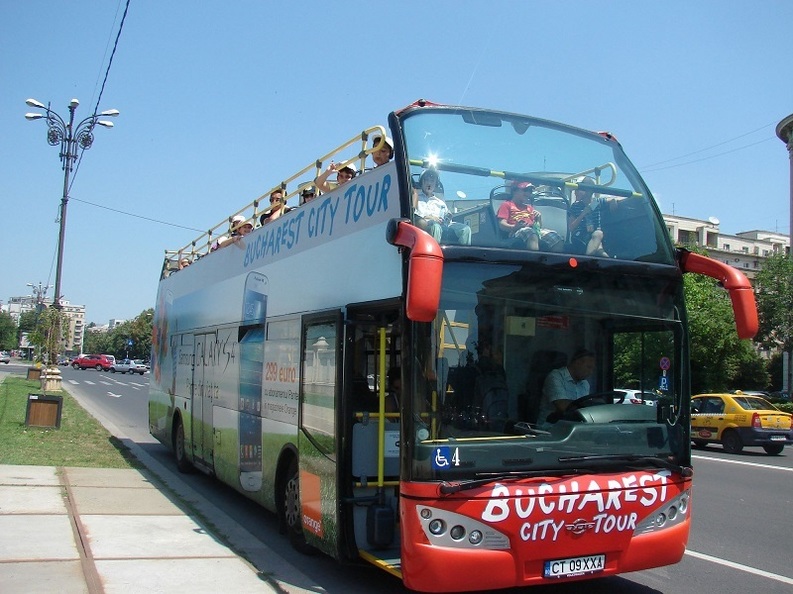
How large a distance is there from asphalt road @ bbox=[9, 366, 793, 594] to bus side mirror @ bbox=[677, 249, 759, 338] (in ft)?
8.04

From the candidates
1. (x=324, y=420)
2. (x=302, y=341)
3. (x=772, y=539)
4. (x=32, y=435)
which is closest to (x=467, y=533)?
(x=324, y=420)

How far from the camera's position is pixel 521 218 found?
5.86 m

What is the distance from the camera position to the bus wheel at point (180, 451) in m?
13.0

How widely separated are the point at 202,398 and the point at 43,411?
7.14m

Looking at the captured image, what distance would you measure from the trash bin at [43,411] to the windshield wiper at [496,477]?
46.3 feet

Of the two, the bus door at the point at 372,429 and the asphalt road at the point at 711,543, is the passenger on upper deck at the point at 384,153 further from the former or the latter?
the asphalt road at the point at 711,543

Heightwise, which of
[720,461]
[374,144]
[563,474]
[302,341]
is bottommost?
[720,461]

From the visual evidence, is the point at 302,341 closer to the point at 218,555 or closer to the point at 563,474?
the point at 218,555

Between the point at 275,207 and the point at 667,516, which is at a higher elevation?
the point at 275,207

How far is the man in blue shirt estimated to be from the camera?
582cm

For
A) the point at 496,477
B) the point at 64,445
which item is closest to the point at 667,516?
the point at 496,477

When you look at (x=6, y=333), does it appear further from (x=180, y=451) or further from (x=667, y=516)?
(x=667, y=516)

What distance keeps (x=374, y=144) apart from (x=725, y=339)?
37.9m

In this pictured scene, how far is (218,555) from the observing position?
742cm
